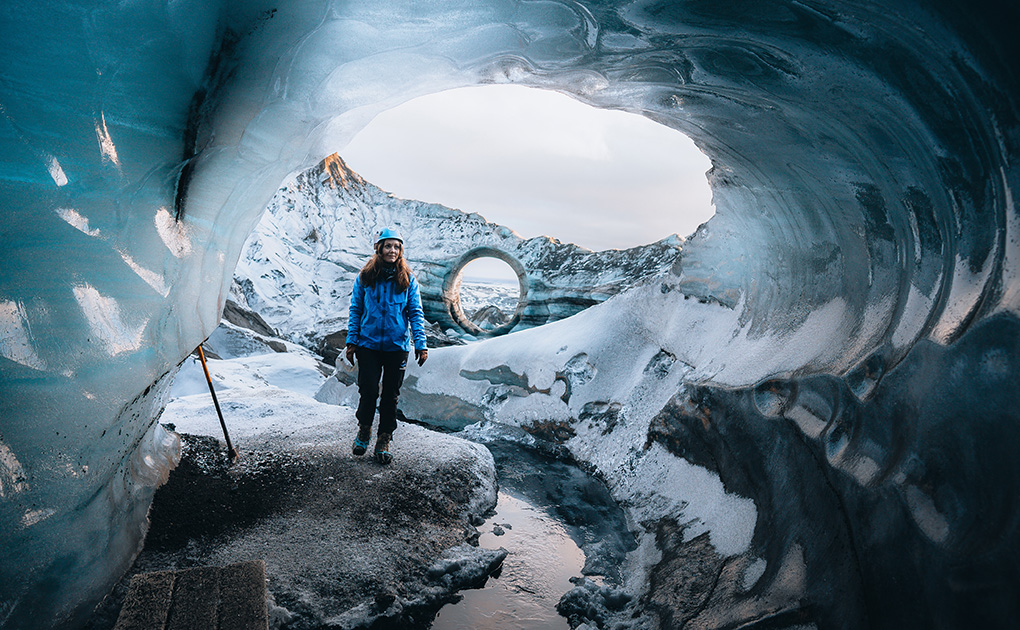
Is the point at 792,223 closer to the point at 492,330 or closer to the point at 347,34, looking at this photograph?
the point at 347,34

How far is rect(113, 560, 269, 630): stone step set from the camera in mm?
1485

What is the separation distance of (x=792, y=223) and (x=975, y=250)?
1.51 meters

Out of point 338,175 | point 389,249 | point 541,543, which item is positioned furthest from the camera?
point 338,175

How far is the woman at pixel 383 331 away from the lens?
3199 millimetres

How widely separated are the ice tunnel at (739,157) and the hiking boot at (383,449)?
3.73 ft

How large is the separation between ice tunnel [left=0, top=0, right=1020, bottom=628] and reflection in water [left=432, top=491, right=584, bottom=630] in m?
0.44

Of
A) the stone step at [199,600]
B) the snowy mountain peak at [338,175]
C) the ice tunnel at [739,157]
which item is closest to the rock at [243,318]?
the ice tunnel at [739,157]

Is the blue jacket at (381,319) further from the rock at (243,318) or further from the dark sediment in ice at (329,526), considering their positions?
the rock at (243,318)

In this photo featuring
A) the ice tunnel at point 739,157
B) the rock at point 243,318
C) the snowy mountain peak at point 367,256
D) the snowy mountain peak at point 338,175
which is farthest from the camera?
the snowy mountain peak at point 338,175

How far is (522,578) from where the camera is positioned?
2365mm

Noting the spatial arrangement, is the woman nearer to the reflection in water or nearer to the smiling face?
the smiling face

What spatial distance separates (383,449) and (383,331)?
756 millimetres

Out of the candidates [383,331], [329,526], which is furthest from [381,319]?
[329,526]

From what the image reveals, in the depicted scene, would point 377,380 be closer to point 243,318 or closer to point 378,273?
point 378,273
